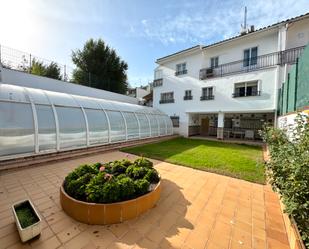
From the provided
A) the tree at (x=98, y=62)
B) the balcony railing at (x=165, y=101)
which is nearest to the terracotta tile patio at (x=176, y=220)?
the balcony railing at (x=165, y=101)

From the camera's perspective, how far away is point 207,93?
13695 millimetres

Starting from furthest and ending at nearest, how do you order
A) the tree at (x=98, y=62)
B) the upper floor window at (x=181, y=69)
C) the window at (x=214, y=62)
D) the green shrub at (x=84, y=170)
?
1. the tree at (x=98, y=62)
2. the upper floor window at (x=181, y=69)
3. the window at (x=214, y=62)
4. the green shrub at (x=84, y=170)

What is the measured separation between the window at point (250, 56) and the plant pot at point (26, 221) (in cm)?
1527

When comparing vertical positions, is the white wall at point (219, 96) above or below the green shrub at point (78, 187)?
above

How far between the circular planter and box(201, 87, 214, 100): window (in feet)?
40.5

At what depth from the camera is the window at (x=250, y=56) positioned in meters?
11.9

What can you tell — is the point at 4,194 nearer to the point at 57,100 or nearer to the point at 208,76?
the point at 57,100

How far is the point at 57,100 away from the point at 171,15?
27.5 feet

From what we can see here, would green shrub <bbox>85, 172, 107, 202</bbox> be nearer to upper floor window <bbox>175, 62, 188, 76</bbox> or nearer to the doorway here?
upper floor window <bbox>175, 62, 188, 76</bbox>

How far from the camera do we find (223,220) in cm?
293

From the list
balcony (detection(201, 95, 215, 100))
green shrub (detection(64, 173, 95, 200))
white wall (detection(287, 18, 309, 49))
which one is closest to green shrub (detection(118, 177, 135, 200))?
green shrub (detection(64, 173, 95, 200))

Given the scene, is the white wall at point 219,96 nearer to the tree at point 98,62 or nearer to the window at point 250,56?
the window at point 250,56

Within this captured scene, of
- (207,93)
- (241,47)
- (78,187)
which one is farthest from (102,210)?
(241,47)

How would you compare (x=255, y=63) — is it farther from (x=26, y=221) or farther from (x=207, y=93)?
(x=26, y=221)
